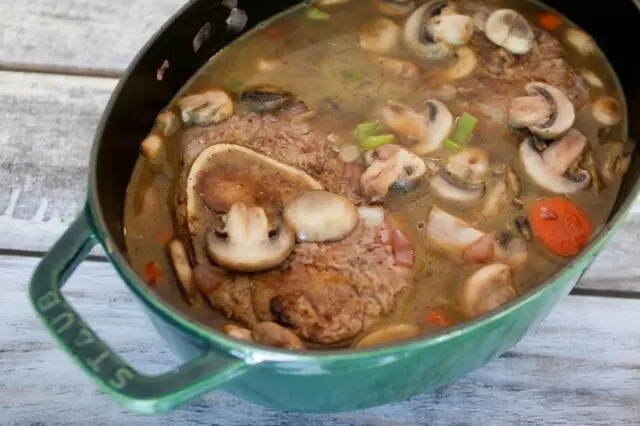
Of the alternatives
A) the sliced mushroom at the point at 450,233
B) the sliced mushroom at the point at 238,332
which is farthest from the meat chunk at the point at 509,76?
the sliced mushroom at the point at 238,332

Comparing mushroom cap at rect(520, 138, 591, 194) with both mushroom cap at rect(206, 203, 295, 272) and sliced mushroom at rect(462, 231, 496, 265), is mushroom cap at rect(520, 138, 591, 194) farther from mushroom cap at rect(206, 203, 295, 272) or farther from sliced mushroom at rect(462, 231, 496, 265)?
mushroom cap at rect(206, 203, 295, 272)

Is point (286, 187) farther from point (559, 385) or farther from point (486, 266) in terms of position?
point (559, 385)

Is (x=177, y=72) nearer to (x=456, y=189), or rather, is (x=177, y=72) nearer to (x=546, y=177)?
(x=456, y=189)

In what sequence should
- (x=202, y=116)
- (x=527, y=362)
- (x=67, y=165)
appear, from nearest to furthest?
(x=527, y=362) < (x=202, y=116) < (x=67, y=165)

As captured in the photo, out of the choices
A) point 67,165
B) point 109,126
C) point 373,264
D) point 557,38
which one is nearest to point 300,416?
point 373,264

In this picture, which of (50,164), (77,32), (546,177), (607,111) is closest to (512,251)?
(546,177)

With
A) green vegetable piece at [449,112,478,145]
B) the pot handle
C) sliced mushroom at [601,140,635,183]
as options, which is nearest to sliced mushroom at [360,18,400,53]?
green vegetable piece at [449,112,478,145]
